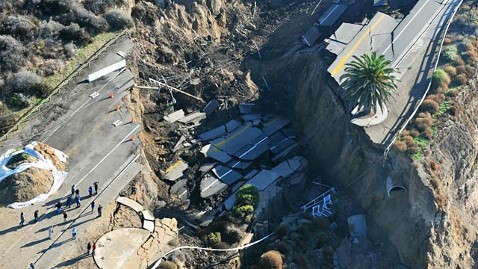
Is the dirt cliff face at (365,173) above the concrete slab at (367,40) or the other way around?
the other way around

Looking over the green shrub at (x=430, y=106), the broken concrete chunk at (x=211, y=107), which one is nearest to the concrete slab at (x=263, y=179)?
the broken concrete chunk at (x=211, y=107)

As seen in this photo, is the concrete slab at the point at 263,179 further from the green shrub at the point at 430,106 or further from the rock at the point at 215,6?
the rock at the point at 215,6

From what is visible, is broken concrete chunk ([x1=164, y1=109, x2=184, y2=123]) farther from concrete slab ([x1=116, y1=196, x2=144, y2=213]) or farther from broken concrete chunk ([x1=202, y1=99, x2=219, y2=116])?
concrete slab ([x1=116, y1=196, x2=144, y2=213])

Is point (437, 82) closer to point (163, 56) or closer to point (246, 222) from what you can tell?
point (246, 222)

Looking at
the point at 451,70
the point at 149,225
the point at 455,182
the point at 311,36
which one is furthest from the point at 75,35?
the point at 455,182

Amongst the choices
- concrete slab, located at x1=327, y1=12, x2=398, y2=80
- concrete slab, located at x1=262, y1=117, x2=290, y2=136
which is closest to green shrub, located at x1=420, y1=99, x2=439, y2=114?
concrete slab, located at x1=327, y1=12, x2=398, y2=80

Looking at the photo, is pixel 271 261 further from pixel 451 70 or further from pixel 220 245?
pixel 451 70
